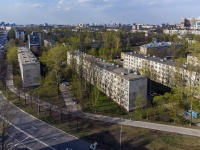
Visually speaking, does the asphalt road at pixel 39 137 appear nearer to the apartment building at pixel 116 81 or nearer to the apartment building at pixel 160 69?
the apartment building at pixel 116 81

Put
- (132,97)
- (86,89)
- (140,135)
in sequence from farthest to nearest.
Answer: (86,89), (132,97), (140,135)

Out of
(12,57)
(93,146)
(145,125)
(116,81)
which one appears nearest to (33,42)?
(12,57)

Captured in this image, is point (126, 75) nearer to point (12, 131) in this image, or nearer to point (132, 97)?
point (132, 97)

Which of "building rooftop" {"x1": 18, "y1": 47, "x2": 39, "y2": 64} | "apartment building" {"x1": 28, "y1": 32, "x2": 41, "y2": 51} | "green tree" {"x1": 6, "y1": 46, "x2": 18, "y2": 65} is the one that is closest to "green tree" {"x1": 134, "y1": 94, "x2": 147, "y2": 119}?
"building rooftop" {"x1": 18, "y1": 47, "x2": 39, "y2": 64}

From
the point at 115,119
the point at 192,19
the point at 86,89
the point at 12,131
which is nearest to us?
the point at 12,131

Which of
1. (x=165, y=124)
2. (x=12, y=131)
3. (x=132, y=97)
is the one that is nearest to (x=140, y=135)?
(x=165, y=124)

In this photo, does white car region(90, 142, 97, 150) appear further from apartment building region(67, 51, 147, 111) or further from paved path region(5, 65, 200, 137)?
apartment building region(67, 51, 147, 111)

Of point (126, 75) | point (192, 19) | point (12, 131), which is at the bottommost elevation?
point (12, 131)

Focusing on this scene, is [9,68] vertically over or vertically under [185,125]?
over
